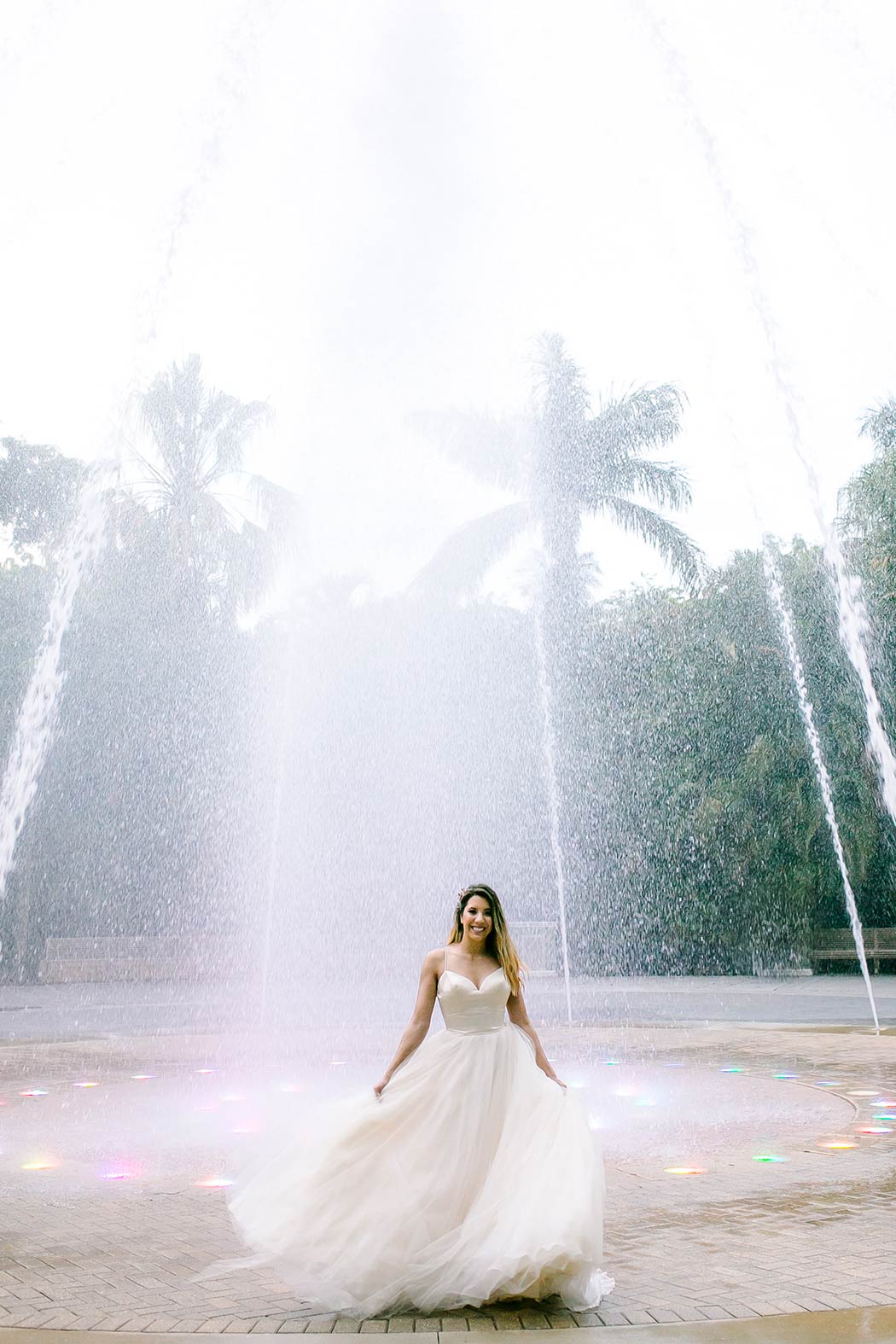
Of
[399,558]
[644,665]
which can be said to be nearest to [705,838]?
[644,665]

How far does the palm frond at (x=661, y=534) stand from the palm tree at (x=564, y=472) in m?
0.02

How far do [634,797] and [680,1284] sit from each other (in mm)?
22492

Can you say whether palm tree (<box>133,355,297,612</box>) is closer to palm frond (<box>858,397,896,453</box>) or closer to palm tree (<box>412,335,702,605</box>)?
palm tree (<box>412,335,702,605</box>)

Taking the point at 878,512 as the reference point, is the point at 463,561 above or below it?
above

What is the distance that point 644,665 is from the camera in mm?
27750

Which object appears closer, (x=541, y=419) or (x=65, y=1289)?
(x=65, y=1289)

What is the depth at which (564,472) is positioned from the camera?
1155 inches

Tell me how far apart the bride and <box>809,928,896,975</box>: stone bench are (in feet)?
72.6

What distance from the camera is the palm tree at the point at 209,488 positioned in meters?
29.2

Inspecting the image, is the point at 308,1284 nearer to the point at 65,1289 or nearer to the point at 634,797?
the point at 65,1289

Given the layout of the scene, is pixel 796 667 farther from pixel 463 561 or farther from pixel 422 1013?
pixel 422 1013

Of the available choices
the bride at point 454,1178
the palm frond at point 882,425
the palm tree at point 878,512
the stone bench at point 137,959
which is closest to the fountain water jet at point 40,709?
the stone bench at point 137,959

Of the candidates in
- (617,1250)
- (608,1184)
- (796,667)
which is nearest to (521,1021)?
(617,1250)

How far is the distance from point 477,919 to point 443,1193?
3.57ft
